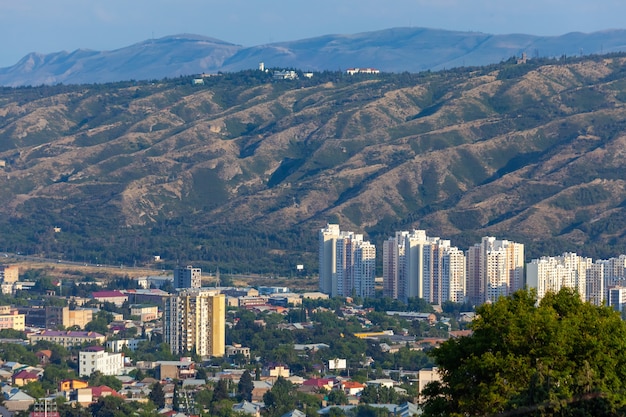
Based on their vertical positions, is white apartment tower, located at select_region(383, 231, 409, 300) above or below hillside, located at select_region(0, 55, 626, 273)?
below

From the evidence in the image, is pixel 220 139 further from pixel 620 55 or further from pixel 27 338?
pixel 27 338

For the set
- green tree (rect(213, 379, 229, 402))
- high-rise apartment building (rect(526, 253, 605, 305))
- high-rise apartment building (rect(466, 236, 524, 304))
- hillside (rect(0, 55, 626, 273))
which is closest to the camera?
green tree (rect(213, 379, 229, 402))

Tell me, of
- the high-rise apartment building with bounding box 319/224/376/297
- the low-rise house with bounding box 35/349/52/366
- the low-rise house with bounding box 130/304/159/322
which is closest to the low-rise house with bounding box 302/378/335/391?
the low-rise house with bounding box 35/349/52/366

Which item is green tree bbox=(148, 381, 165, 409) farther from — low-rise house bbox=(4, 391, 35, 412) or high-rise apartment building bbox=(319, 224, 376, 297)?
high-rise apartment building bbox=(319, 224, 376, 297)

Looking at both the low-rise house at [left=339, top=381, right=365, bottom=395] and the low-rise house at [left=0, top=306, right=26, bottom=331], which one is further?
the low-rise house at [left=0, top=306, right=26, bottom=331]

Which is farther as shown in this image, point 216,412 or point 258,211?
point 258,211

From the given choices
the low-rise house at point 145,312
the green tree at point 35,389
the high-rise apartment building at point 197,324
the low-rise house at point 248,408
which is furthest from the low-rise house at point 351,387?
the low-rise house at point 145,312


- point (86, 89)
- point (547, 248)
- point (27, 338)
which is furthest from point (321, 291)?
point (86, 89)
